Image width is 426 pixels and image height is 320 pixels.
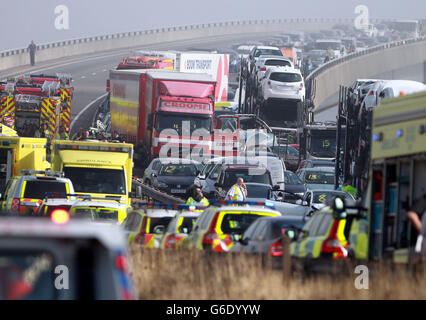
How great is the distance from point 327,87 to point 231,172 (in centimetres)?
5029

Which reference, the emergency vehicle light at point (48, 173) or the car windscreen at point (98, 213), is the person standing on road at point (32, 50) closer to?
the emergency vehicle light at point (48, 173)

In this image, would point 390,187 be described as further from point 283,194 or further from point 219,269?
point 283,194

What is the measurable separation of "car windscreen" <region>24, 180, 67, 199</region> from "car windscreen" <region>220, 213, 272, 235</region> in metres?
9.32

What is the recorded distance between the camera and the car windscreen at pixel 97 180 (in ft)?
92.5

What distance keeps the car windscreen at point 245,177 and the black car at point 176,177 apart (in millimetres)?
5106

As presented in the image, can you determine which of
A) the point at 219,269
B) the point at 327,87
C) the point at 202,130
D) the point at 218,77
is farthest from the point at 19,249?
the point at 327,87

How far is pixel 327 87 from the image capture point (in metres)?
81.7

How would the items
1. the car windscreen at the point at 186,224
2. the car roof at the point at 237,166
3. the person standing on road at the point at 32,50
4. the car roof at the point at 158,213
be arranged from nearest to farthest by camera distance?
the car windscreen at the point at 186,224 < the car roof at the point at 158,213 < the car roof at the point at 237,166 < the person standing on road at the point at 32,50

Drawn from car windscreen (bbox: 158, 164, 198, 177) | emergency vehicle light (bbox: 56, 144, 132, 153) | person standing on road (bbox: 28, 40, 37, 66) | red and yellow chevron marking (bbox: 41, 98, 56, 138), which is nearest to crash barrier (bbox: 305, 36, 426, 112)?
person standing on road (bbox: 28, 40, 37, 66)

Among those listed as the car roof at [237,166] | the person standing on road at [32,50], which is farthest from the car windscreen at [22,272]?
the person standing on road at [32,50]

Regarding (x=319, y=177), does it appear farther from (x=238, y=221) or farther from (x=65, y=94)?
(x=238, y=221)

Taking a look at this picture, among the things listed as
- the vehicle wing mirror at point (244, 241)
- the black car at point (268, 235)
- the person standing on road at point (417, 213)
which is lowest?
the vehicle wing mirror at point (244, 241)

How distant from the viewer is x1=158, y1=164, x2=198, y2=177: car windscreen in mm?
38344

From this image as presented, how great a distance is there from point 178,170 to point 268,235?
2398 cm
